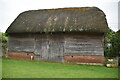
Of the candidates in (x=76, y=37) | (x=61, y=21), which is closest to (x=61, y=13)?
(x=61, y=21)

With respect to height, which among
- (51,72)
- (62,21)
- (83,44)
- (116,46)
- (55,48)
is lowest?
(51,72)

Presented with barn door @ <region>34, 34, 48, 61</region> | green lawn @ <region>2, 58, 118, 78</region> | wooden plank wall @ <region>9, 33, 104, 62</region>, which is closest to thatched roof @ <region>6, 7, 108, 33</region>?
wooden plank wall @ <region>9, 33, 104, 62</region>

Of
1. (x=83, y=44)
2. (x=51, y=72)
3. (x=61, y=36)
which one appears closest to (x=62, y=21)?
(x=61, y=36)

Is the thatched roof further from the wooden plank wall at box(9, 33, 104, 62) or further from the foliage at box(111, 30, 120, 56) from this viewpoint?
the foliage at box(111, 30, 120, 56)

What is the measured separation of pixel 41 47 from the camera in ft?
85.0

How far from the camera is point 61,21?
25.5 metres

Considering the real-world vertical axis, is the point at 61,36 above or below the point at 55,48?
above

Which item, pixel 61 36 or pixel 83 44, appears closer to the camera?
pixel 83 44

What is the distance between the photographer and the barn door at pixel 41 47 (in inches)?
1009

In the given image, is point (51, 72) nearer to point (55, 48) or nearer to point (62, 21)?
point (55, 48)

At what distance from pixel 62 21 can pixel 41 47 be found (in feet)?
12.7

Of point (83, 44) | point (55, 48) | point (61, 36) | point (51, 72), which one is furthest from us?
point (55, 48)

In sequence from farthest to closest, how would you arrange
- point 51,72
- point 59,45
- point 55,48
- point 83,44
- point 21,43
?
1. point 21,43
2. point 55,48
3. point 59,45
4. point 83,44
5. point 51,72

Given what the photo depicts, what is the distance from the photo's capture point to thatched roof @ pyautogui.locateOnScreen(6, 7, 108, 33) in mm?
23766
